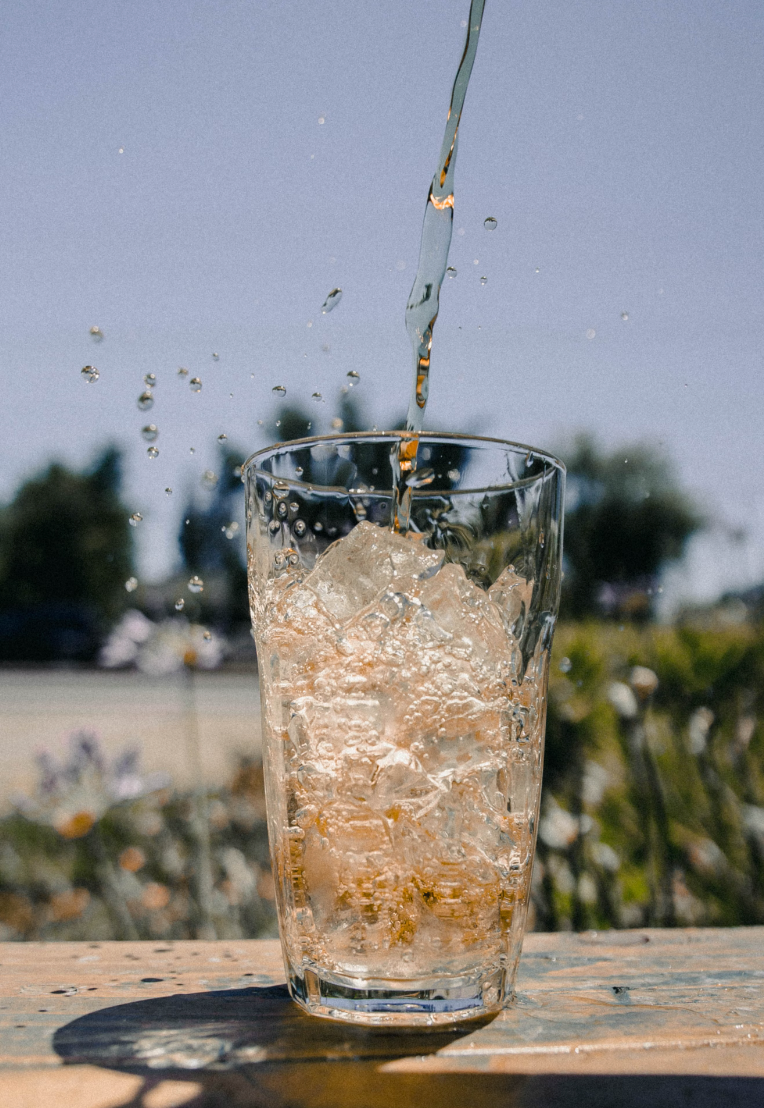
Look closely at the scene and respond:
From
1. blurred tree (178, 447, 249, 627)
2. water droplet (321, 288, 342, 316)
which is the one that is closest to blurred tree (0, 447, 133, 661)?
blurred tree (178, 447, 249, 627)

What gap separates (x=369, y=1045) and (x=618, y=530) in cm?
833

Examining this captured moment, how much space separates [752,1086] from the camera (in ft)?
1.75

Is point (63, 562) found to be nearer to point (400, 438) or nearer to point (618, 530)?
point (618, 530)

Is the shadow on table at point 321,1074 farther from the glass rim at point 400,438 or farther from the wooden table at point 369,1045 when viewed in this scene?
the glass rim at point 400,438

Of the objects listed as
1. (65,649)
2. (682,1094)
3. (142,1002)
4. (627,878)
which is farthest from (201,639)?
(65,649)

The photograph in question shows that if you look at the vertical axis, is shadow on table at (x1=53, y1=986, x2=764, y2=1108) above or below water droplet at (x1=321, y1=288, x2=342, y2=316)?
below

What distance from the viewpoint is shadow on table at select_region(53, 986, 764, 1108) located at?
518 mm

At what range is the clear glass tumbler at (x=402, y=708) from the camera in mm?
613

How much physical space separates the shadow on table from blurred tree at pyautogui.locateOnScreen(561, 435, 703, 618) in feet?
1.45

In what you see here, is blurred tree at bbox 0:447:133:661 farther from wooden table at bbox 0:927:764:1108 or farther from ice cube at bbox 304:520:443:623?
ice cube at bbox 304:520:443:623

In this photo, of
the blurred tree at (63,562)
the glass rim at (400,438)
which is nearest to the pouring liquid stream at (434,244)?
the glass rim at (400,438)

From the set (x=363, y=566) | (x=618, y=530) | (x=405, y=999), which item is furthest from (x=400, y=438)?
(x=618, y=530)

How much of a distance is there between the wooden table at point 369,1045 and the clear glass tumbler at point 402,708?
0.16 feet

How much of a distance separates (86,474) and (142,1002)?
73.9 ft
